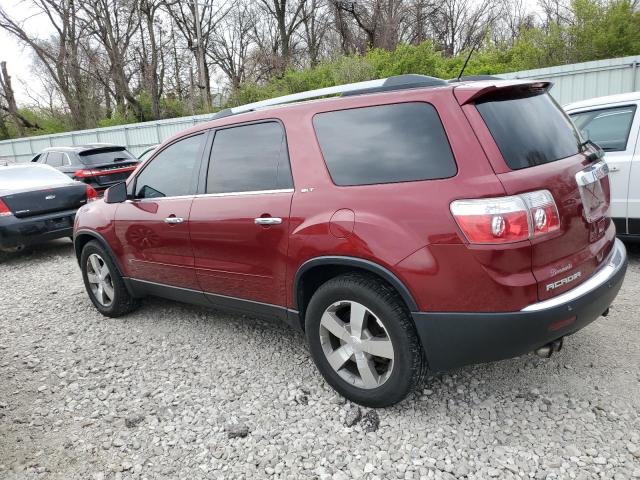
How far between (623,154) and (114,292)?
5052mm

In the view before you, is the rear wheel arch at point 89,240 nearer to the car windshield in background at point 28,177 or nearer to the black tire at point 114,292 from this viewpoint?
the black tire at point 114,292

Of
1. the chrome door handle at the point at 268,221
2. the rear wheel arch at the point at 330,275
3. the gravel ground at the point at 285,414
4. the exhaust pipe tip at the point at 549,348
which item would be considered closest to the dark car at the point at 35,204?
the gravel ground at the point at 285,414

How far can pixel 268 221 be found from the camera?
2.99 m

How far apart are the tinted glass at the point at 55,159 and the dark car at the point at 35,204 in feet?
12.9

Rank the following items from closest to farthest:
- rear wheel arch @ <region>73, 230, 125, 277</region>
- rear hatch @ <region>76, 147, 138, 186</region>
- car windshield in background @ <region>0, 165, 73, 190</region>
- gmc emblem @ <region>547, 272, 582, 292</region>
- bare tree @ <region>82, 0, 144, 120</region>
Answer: gmc emblem @ <region>547, 272, 582, 292</region>, rear wheel arch @ <region>73, 230, 125, 277</region>, car windshield in background @ <region>0, 165, 73, 190</region>, rear hatch @ <region>76, 147, 138, 186</region>, bare tree @ <region>82, 0, 144, 120</region>

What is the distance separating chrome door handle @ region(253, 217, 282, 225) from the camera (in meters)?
2.94

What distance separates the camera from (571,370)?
3055 mm

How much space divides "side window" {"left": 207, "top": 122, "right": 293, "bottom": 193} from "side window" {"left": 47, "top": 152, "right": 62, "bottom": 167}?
943 cm

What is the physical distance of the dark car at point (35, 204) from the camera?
6720 millimetres

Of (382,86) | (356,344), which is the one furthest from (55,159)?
(356,344)

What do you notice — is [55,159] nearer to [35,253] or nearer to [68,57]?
[35,253]

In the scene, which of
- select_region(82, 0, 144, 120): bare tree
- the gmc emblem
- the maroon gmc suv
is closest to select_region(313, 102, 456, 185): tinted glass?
the maroon gmc suv

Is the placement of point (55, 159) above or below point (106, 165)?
above

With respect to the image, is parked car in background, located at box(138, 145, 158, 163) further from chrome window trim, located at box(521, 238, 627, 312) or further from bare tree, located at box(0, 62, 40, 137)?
bare tree, located at box(0, 62, 40, 137)
